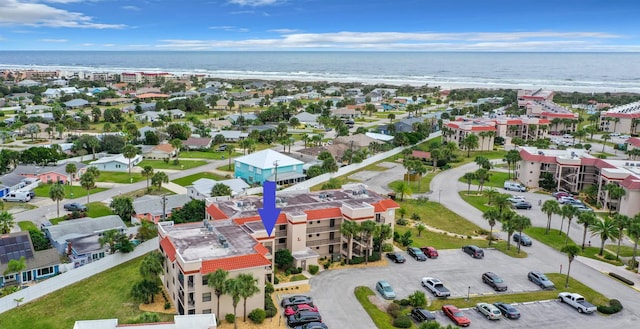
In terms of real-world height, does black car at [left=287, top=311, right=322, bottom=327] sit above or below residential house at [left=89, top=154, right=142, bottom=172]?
below

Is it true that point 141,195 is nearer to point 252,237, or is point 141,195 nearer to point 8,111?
point 252,237

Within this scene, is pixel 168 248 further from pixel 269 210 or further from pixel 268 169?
pixel 268 169

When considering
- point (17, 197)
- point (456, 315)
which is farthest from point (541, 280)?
point (17, 197)

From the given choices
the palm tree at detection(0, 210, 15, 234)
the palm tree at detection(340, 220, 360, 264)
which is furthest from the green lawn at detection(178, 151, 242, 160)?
the palm tree at detection(340, 220, 360, 264)

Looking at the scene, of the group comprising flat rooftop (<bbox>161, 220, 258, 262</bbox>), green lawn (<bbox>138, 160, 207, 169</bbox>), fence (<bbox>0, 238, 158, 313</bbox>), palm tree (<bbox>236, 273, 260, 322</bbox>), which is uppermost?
flat rooftop (<bbox>161, 220, 258, 262</bbox>)

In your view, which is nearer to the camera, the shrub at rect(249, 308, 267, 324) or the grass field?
the shrub at rect(249, 308, 267, 324)

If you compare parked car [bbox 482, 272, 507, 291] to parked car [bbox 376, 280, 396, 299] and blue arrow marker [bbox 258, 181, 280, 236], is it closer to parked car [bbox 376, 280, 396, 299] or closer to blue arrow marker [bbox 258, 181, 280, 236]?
parked car [bbox 376, 280, 396, 299]
